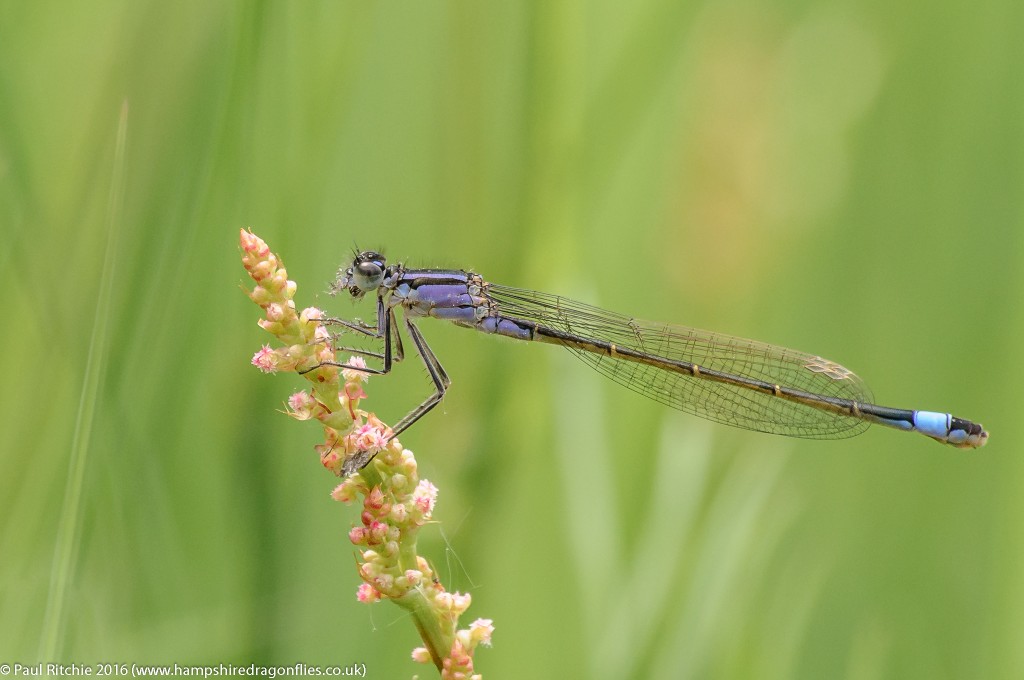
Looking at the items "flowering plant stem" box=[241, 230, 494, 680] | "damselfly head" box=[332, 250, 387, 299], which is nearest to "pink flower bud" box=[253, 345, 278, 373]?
"flowering plant stem" box=[241, 230, 494, 680]

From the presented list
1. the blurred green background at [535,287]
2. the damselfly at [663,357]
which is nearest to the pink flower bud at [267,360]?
the blurred green background at [535,287]

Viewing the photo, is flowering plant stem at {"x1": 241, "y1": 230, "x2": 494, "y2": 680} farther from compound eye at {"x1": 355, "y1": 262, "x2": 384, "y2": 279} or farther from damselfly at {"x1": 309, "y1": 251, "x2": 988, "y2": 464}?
compound eye at {"x1": 355, "y1": 262, "x2": 384, "y2": 279}

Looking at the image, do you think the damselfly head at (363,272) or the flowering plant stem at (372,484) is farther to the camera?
the damselfly head at (363,272)

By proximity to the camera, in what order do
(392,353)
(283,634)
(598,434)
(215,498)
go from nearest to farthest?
1. (283,634)
2. (215,498)
3. (598,434)
4. (392,353)

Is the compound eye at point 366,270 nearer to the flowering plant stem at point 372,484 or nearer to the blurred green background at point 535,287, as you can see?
the blurred green background at point 535,287

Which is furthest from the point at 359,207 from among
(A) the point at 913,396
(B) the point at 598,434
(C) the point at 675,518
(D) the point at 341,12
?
(A) the point at 913,396

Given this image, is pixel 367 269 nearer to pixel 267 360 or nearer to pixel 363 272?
pixel 363 272

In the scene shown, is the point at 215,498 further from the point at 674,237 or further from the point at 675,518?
the point at 674,237
